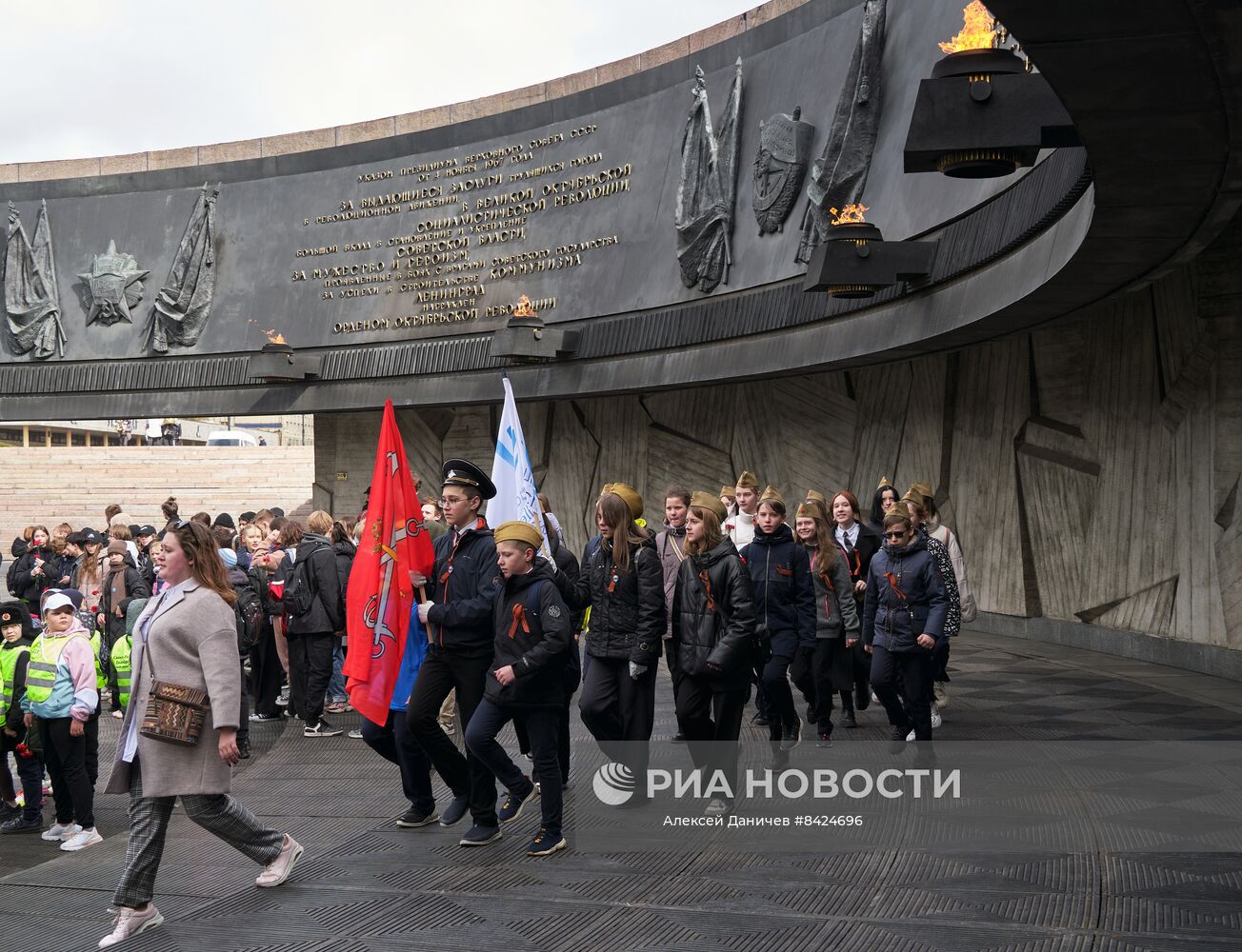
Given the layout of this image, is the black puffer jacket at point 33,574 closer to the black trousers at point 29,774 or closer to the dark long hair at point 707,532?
the black trousers at point 29,774

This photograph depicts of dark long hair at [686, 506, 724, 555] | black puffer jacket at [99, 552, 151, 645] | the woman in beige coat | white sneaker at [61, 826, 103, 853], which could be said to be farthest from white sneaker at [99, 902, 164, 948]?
black puffer jacket at [99, 552, 151, 645]

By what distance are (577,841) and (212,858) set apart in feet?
6.04

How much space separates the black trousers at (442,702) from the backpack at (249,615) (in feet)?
11.1

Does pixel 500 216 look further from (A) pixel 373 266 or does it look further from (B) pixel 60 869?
(B) pixel 60 869

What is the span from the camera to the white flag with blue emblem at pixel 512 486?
7.89 metres

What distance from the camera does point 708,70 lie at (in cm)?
1962

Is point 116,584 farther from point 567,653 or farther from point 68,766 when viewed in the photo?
point 567,653

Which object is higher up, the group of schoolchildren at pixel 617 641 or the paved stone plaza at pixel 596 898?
the group of schoolchildren at pixel 617 641

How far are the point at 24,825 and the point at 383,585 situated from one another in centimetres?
300

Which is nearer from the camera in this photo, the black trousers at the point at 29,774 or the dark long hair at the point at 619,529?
the dark long hair at the point at 619,529

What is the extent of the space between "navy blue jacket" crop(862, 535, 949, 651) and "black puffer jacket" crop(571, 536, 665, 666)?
1.79 meters

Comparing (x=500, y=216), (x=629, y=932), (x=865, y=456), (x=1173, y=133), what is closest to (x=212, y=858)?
(x=629, y=932)

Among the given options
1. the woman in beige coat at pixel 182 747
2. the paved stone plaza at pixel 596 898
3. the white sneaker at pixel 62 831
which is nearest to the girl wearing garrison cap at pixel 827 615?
the paved stone plaza at pixel 596 898

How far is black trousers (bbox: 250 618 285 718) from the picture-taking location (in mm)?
11422
